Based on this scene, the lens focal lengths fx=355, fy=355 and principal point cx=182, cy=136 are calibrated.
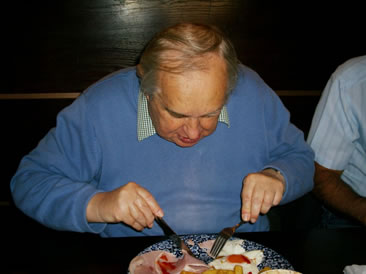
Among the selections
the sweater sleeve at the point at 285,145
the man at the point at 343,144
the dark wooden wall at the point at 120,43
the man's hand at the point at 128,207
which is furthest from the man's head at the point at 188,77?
the dark wooden wall at the point at 120,43

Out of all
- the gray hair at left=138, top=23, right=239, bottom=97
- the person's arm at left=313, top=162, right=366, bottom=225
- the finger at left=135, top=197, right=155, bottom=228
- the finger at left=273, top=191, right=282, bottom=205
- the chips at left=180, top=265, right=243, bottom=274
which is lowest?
the person's arm at left=313, top=162, right=366, bottom=225

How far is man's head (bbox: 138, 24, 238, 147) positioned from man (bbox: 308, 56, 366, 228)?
2.00 feet

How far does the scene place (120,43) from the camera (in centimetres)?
232

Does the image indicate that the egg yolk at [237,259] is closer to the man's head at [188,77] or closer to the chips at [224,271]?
the chips at [224,271]

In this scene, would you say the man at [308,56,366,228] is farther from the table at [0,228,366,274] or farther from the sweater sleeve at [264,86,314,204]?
the table at [0,228,366,274]

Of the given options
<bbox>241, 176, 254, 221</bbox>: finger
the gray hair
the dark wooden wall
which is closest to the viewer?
the gray hair

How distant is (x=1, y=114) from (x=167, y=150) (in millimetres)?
1600

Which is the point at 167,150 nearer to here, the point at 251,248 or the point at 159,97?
the point at 159,97

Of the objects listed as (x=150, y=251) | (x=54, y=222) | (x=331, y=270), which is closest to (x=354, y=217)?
(x=331, y=270)

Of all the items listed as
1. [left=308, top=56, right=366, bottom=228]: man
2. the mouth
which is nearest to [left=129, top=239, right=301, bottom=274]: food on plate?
the mouth

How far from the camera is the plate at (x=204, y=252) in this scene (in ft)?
3.52

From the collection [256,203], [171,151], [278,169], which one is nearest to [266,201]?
[256,203]

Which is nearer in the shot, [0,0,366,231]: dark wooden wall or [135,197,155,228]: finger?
[135,197,155,228]: finger

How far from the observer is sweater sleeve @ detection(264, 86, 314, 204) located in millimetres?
1471
